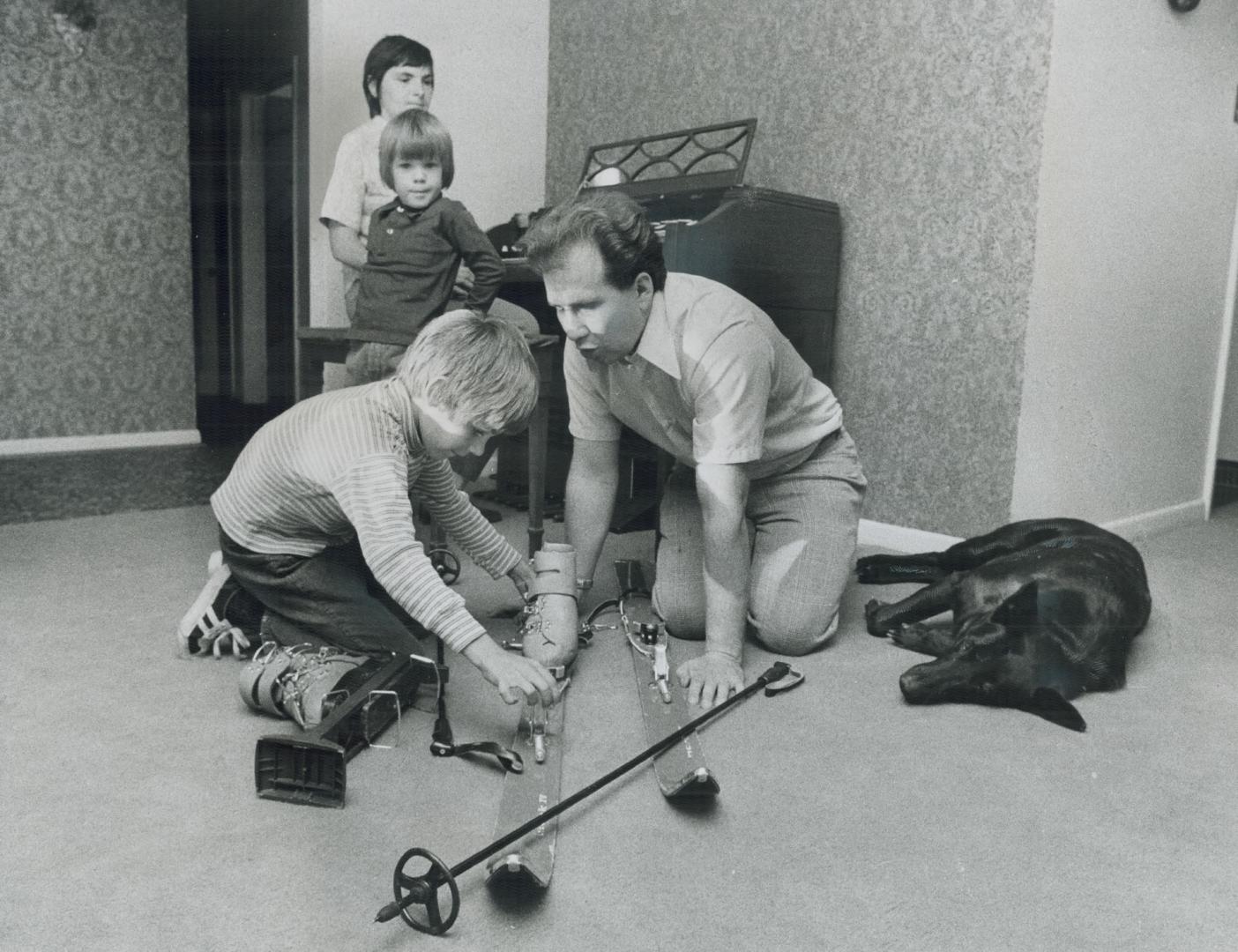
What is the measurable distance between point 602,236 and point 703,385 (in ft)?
0.94

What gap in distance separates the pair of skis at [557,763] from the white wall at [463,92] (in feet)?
6.48

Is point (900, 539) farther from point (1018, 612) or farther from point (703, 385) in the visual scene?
point (703, 385)

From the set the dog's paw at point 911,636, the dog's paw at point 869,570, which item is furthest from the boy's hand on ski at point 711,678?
the dog's paw at point 869,570

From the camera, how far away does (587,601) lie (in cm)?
209

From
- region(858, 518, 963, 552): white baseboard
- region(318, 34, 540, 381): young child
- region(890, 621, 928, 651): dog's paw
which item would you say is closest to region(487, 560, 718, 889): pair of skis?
region(890, 621, 928, 651): dog's paw

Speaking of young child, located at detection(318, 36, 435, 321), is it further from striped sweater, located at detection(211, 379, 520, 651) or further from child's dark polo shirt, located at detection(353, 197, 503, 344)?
striped sweater, located at detection(211, 379, 520, 651)

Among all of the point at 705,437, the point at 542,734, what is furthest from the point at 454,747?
the point at 705,437

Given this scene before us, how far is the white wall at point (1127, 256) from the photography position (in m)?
2.41

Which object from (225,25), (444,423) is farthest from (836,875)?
(225,25)

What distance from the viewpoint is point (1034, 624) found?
1596 millimetres

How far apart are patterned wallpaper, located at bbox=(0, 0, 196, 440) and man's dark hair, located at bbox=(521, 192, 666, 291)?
124 inches

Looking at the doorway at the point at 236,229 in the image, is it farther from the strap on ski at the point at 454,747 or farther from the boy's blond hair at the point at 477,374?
the strap on ski at the point at 454,747

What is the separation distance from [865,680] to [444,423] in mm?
826

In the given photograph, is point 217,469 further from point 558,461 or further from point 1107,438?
point 1107,438
